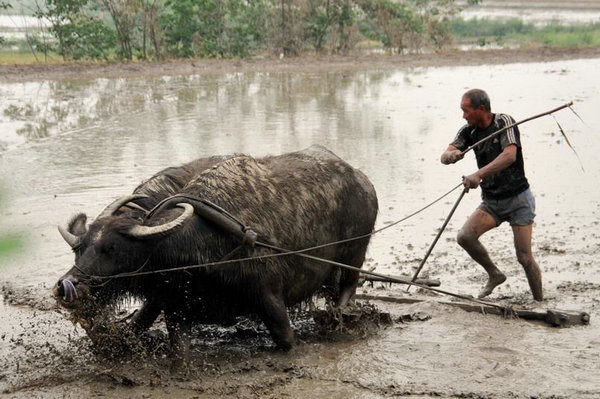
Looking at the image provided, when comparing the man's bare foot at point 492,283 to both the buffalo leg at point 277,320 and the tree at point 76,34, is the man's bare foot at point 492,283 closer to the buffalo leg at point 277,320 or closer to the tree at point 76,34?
the buffalo leg at point 277,320

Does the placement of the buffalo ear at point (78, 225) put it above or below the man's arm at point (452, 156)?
below

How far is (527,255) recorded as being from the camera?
244 inches

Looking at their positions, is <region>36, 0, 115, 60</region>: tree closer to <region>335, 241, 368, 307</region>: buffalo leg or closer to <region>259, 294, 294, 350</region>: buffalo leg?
<region>335, 241, 368, 307</region>: buffalo leg

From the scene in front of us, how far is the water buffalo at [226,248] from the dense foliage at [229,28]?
18.8 metres

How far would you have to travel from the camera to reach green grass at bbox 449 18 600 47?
3170cm

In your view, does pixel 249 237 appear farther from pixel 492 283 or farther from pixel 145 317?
pixel 492 283

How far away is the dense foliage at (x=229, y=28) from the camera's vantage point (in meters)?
23.6

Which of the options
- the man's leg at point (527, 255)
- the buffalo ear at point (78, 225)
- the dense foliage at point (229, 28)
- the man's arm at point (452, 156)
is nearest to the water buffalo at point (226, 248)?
the buffalo ear at point (78, 225)

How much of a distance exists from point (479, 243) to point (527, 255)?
38cm

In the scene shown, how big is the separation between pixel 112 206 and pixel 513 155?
9.27ft

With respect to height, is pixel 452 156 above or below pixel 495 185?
above

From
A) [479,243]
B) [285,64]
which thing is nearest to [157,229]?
[479,243]

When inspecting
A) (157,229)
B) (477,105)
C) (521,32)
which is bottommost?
(521,32)

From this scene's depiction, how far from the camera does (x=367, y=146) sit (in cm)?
1229
